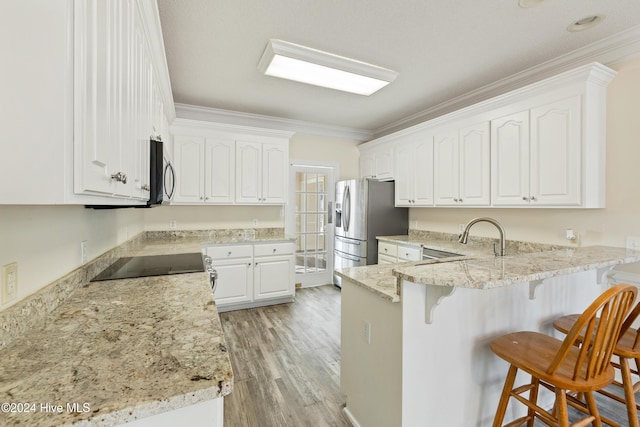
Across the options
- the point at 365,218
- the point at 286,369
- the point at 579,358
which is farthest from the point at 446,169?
the point at 286,369

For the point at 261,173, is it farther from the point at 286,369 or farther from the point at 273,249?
the point at 286,369

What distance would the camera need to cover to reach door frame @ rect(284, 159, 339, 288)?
4598 mm

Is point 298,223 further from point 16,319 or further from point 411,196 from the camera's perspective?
point 16,319

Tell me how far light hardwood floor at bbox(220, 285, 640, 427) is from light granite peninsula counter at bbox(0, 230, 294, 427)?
1.11m

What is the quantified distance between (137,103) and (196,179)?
7.90ft

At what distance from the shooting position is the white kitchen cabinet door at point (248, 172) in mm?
3848

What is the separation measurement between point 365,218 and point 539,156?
2.10m

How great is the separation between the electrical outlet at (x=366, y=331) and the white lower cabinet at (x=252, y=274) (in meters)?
2.31

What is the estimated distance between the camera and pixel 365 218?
409 cm

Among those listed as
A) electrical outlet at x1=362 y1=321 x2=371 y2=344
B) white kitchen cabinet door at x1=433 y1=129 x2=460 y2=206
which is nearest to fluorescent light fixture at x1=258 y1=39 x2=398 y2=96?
white kitchen cabinet door at x1=433 y1=129 x2=460 y2=206

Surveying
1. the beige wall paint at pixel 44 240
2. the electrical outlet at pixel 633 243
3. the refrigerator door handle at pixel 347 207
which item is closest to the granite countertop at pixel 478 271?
the electrical outlet at pixel 633 243

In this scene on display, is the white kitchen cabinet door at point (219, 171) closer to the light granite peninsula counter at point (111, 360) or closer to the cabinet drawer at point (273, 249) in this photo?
the cabinet drawer at point (273, 249)

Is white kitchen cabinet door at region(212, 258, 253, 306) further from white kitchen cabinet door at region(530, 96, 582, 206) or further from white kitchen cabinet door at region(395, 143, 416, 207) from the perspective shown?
white kitchen cabinet door at region(530, 96, 582, 206)

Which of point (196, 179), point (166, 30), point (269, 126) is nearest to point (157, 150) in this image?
point (166, 30)
